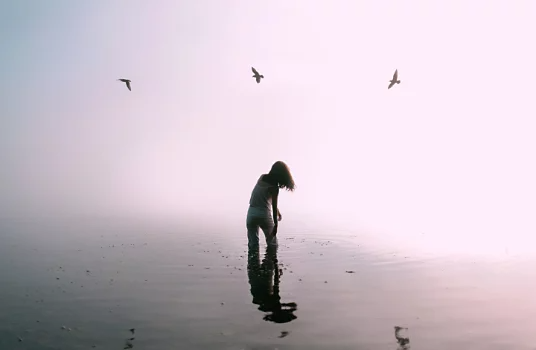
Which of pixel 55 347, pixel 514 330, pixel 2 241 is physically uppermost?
pixel 2 241

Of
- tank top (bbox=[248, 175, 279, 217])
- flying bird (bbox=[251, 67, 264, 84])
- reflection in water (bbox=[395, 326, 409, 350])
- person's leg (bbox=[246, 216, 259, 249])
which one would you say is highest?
flying bird (bbox=[251, 67, 264, 84])

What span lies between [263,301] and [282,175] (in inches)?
174

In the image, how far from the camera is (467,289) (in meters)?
11.0

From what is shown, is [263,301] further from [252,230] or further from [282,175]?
[252,230]

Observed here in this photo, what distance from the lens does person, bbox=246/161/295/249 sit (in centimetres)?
1261

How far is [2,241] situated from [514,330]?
79.6ft

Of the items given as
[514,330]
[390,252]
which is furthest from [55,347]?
[390,252]

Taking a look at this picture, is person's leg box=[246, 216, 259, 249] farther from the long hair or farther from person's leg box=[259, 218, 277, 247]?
the long hair

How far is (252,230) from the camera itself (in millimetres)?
13781

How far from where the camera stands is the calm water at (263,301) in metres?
6.82

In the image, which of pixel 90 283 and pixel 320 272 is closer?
pixel 90 283

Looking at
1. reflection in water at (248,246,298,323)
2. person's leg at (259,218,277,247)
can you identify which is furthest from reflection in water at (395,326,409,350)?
person's leg at (259,218,277,247)

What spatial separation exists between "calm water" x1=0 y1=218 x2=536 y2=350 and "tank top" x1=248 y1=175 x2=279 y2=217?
1.87 m

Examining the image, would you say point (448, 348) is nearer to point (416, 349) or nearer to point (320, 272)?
point (416, 349)
